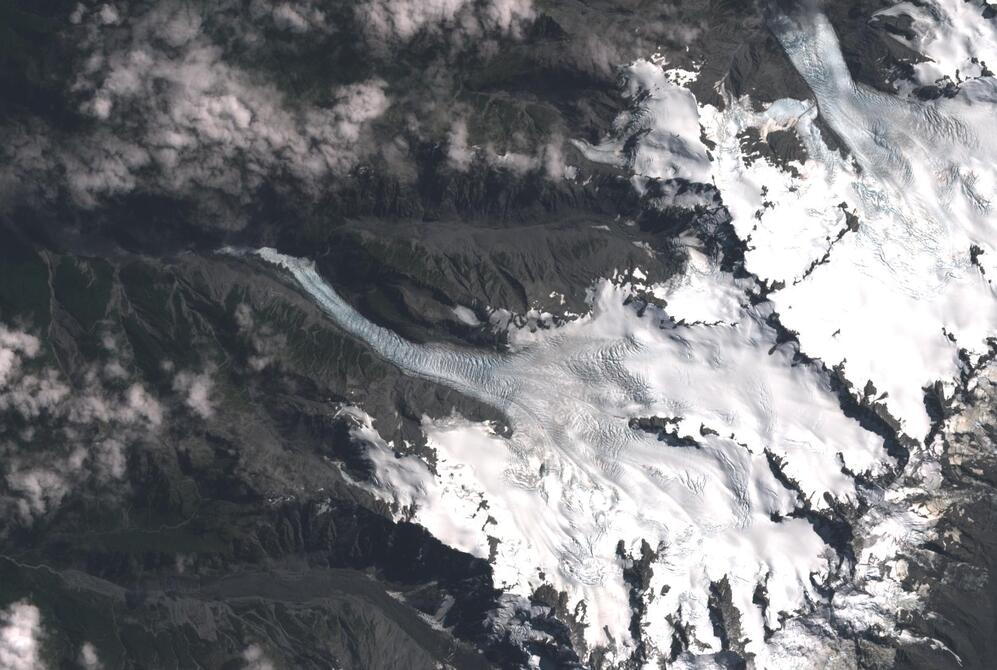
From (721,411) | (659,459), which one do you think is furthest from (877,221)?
(659,459)

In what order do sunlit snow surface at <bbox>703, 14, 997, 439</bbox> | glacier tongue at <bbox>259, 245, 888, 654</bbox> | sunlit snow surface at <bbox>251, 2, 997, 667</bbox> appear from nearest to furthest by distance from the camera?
sunlit snow surface at <bbox>251, 2, 997, 667</bbox> < sunlit snow surface at <bbox>703, 14, 997, 439</bbox> < glacier tongue at <bbox>259, 245, 888, 654</bbox>

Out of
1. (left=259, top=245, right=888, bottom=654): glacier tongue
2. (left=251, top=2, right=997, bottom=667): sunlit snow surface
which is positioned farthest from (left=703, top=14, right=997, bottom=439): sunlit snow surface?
(left=259, top=245, right=888, bottom=654): glacier tongue

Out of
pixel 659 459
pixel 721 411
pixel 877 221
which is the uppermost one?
pixel 877 221

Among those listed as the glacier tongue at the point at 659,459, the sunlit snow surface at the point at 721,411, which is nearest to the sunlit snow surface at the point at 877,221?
the sunlit snow surface at the point at 721,411

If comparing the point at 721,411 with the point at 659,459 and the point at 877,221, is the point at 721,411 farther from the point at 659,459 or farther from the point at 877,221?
the point at 877,221

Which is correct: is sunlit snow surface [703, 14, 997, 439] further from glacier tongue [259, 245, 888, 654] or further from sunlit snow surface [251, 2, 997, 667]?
glacier tongue [259, 245, 888, 654]

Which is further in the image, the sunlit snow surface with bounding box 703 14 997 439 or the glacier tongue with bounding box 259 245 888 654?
the glacier tongue with bounding box 259 245 888 654

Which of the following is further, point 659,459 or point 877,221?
point 877,221
